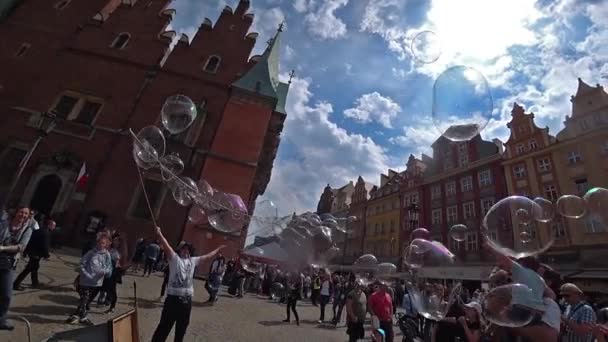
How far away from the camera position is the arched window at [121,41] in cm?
2238

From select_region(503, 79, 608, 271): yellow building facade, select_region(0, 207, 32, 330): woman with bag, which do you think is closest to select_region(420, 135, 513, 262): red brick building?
select_region(503, 79, 608, 271): yellow building facade

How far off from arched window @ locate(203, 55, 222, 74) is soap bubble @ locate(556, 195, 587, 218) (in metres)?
21.2

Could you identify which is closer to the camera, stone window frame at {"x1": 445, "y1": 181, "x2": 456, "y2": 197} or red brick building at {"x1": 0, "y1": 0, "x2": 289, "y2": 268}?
red brick building at {"x1": 0, "y1": 0, "x2": 289, "y2": 268}

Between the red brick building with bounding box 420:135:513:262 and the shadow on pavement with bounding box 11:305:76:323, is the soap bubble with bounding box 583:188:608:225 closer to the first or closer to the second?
the shadow on pavement with bounding box 11:305:76:323

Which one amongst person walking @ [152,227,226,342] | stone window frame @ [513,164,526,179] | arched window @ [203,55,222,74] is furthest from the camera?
stone window frame @ [513,164,526,179]

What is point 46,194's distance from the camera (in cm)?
1805

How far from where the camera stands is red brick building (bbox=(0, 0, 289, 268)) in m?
17.9

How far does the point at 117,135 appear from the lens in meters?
19.5

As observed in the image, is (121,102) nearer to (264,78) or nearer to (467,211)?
(264,78)

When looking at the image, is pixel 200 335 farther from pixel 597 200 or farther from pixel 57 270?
pixel 597 200

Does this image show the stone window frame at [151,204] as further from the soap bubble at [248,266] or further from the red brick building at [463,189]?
the red brick building at [463,189]

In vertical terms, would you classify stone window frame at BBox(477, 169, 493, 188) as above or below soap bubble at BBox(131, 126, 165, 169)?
above

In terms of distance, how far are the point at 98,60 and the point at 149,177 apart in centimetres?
980

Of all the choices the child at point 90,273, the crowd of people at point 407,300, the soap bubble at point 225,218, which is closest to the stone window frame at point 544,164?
the crowd of people at point 407,300
